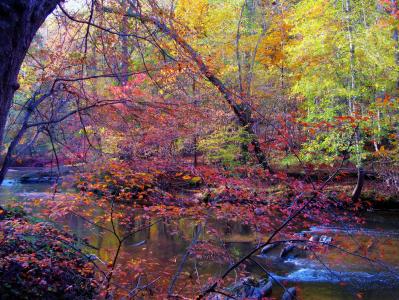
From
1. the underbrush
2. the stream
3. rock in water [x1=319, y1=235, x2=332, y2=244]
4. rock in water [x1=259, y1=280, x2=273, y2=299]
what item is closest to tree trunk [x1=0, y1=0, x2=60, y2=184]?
the underbrush

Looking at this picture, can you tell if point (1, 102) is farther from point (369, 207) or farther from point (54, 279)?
point (369, 207)

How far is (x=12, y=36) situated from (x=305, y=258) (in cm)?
785

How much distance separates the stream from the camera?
643cm

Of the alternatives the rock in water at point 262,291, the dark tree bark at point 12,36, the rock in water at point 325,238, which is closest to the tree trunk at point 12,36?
the dark tree bark at point 12,36

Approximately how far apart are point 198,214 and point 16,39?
4758mm

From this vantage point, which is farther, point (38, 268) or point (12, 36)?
point (38, 268)

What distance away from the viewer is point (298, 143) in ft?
44.3

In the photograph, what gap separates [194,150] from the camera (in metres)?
13.5

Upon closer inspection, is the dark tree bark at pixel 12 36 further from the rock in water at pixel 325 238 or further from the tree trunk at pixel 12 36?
the rock in water at pixel 325 238

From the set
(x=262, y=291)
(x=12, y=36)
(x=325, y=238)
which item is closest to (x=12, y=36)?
(x=12, y=36)

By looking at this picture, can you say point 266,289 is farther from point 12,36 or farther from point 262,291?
point 12,36

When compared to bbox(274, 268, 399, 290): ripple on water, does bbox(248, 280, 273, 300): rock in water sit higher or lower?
higher

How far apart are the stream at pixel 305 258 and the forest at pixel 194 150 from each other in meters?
0.05

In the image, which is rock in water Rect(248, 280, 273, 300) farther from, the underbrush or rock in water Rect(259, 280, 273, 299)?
the underbrush
